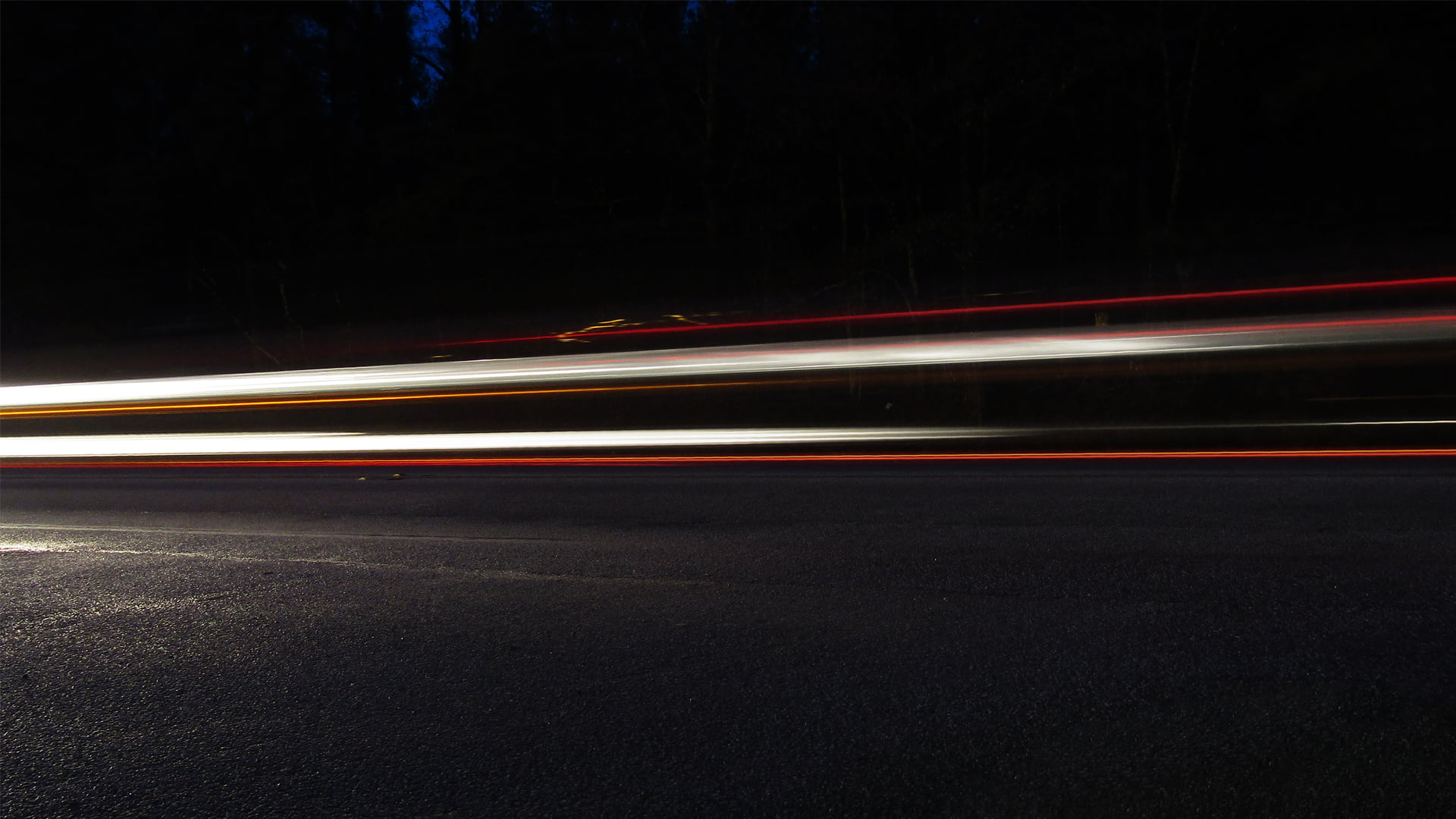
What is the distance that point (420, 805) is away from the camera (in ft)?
10.2

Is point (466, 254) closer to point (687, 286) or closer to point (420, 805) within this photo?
point (687, 286)

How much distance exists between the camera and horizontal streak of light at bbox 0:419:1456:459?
884cm

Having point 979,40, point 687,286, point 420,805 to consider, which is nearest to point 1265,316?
point 420,805

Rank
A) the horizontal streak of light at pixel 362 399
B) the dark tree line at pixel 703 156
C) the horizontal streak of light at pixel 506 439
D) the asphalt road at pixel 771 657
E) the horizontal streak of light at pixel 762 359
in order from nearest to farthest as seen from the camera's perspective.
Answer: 1. the asphalt road at pixel 771 657
2. the horizontal streak of light at pixel 506 439
3. the horizontal streak of light at pixel 762 359
4. the horizontal streak of light at pixel 362 399
5. the dark tree line at pixel 703 156

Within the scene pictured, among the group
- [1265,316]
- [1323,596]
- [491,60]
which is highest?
[491,60]

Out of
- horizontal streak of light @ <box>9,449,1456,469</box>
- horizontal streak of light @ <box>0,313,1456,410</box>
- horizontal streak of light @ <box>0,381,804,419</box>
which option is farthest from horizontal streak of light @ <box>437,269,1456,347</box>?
horizontal streak of light @ <box>9,449,1456,469</box>

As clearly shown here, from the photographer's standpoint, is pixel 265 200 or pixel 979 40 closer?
pixel 979 40

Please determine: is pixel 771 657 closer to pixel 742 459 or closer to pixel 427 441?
pixel 742 459

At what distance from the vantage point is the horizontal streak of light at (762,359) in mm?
9531

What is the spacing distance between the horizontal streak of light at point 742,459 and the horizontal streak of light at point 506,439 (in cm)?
26

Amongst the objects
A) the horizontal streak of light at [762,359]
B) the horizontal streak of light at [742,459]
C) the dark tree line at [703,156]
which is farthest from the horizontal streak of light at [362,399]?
the dark tree line at [703,156]

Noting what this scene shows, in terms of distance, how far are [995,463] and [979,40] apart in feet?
46.6

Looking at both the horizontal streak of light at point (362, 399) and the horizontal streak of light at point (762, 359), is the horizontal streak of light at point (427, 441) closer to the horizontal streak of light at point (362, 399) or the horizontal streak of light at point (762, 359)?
the horizontal streak of light at point (362, 399)

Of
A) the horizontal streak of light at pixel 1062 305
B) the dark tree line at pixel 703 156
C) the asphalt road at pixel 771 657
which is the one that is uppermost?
the dark tree line at pixel 703 156
